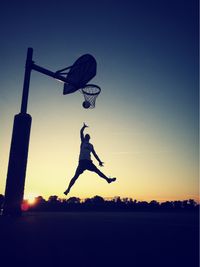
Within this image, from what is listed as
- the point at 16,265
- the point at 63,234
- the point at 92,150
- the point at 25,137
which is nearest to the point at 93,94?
the point at 92,150

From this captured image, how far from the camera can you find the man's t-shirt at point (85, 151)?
9.30 metres

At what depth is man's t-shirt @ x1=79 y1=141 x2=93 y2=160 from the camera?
930 centimetres

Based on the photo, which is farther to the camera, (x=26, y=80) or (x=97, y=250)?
(x=26, y=80)

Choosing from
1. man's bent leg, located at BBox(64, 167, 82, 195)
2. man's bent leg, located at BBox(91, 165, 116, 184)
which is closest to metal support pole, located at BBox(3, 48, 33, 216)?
man's bent leg, located at BBox(64, 167, 82, 195)

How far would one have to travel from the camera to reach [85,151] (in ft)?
30.6

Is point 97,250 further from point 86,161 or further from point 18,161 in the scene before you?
point 86,161

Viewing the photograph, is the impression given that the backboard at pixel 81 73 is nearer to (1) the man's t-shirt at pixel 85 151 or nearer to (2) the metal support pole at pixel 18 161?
(1) the man's t-shirt at pixel 85 151

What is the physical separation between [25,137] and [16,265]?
17.7 feet

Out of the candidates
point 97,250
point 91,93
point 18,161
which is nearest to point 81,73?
point 91,93

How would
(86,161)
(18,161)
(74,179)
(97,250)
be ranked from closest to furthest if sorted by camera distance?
(97,250)
(18,161)
(86,161)
(74,179)

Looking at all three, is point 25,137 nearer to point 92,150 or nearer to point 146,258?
point 92,150

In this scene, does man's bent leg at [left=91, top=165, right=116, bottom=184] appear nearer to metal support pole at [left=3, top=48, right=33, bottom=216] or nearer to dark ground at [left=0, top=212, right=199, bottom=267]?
metal support pole at [left=3, top=48, right=33, bottom=216]

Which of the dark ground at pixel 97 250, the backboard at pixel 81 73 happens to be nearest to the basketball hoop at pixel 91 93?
the backboard at pixel 81 73

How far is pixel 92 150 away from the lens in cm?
945
